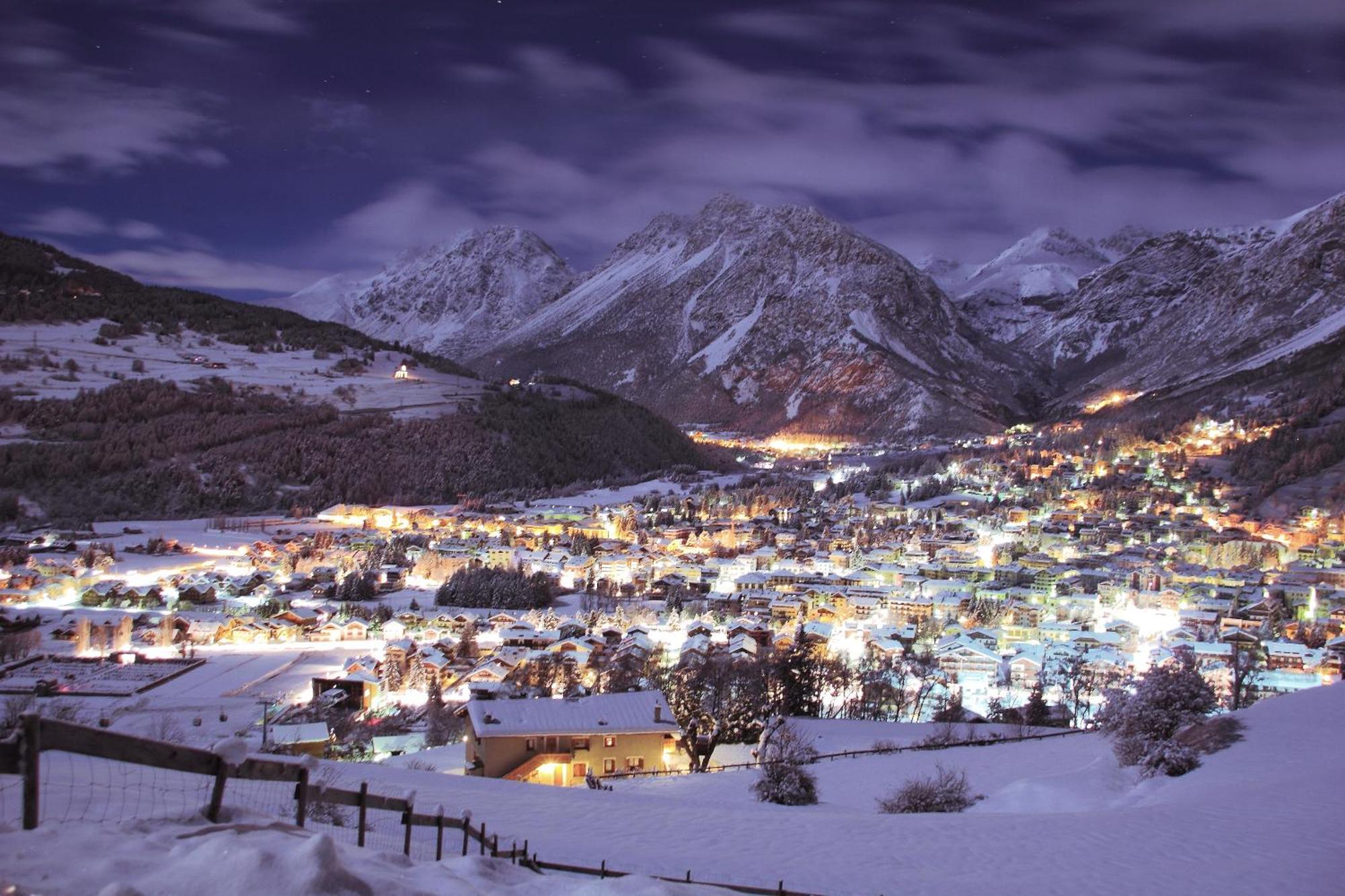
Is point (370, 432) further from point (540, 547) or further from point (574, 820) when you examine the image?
point (574, 820)

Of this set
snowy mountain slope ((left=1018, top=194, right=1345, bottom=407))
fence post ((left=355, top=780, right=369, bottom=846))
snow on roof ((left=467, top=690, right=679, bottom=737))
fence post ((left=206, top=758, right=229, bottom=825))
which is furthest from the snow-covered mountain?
fence post ((left=206, top=758, right=229, bottom=825))

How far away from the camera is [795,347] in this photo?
154500mm

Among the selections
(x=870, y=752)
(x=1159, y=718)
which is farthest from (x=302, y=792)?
(x=870, y=752)

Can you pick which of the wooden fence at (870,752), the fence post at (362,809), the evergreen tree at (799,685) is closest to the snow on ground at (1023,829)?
the wooden fence at (870,752)

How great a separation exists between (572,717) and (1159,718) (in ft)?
28.9

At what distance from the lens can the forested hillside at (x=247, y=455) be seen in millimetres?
53531

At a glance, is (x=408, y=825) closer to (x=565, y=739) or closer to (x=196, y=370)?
(x=565, y=739)

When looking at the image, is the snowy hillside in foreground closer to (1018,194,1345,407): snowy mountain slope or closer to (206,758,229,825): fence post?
(206,758,229,825): fence post

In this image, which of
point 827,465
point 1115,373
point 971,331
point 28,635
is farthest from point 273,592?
point 971,331

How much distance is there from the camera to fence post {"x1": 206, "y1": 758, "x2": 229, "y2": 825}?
351cm

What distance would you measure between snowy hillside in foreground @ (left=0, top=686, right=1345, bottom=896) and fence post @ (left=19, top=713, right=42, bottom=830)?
0.24ft

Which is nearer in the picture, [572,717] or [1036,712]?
[572,717]

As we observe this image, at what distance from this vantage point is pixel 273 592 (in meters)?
33.3

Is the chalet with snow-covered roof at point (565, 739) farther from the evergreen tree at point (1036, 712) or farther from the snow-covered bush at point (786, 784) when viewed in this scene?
the evergreen tree at point (1036, 712)
